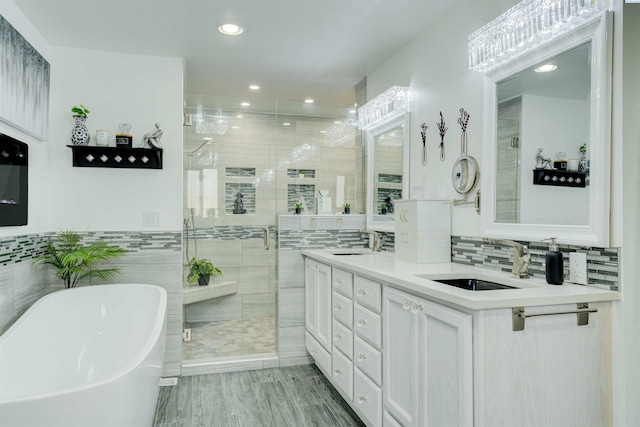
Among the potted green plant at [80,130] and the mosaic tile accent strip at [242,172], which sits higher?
the potted green plant at [80,130]

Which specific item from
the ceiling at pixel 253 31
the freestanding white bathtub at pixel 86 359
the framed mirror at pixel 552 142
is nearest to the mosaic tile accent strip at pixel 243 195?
the ceiling at pixel 253 31

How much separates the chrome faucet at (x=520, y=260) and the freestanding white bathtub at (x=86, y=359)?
164 centimetres

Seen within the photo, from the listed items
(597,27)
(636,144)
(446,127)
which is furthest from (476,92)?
(636,144)

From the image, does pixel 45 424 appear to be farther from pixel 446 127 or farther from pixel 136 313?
pixel 446 127

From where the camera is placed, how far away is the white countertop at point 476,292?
1466 mm

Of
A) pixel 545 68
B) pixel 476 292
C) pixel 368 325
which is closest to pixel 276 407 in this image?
pixel 368 325

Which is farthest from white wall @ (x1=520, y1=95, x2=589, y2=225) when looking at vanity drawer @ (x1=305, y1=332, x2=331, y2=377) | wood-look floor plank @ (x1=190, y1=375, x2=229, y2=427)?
wood-look floor plank @ (x1=190, y1=375, x2=229, y2=427)

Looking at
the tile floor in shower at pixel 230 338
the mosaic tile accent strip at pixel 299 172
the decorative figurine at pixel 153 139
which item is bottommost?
the tile floor in shower at pixel 230 338

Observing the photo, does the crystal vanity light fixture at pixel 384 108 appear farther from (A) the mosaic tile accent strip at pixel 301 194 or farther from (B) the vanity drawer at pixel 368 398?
(B) the vanity drawer at pixel 368 398

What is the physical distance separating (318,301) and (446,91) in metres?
1.72

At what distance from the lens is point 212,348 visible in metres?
3.72

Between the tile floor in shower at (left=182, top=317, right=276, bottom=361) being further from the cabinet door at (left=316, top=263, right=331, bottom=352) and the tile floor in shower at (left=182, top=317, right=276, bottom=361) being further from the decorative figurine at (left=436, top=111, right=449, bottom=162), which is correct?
the decorative figurine at (left=436, top=111, right=449, bottom=162)

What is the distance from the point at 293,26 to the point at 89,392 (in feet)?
7.73

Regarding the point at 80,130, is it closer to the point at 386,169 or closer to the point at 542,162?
the point at 386,169
